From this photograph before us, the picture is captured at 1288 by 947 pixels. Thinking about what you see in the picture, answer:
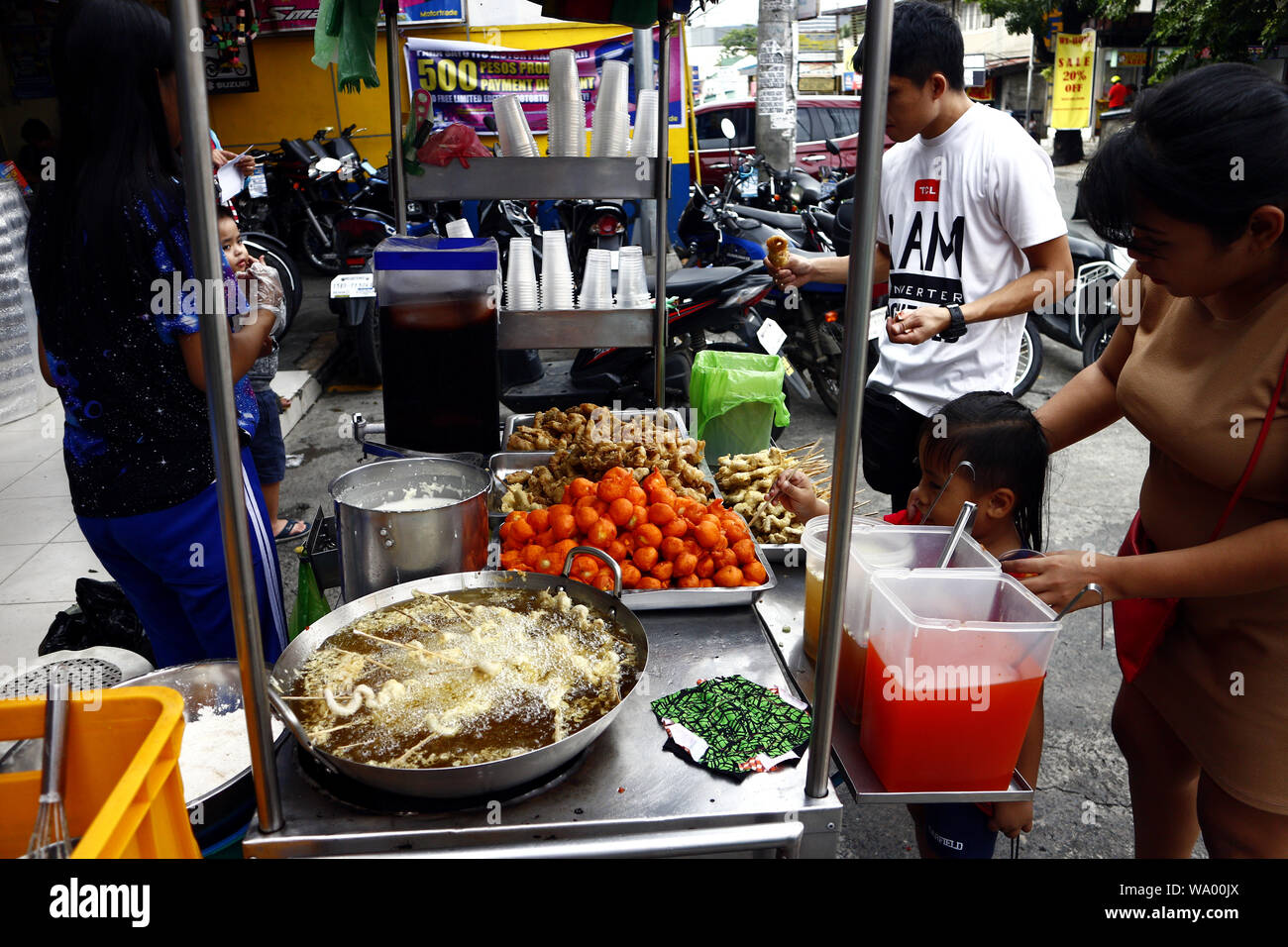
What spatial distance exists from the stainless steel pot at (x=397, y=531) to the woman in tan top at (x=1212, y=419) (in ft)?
3.96

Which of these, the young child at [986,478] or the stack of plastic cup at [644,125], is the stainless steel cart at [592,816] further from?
the stack of plastic cup at [644,125]

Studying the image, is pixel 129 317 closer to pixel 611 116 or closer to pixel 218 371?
pixel 218 371

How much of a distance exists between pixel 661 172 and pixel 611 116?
0.85ft

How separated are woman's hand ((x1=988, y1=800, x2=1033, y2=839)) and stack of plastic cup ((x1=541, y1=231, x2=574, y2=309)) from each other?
2287 mm

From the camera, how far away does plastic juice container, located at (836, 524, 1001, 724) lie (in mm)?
1599

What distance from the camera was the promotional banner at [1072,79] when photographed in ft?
49.4

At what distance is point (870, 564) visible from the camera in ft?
5.46

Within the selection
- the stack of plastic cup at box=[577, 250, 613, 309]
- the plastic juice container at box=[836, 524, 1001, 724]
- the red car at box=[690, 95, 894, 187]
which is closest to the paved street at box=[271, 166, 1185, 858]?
the plastic juice container at box=[836, 524, 1001, 724]

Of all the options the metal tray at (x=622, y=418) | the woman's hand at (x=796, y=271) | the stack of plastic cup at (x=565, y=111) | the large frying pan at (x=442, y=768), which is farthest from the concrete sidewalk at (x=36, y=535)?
the woman's hand at (x=796, y=271)

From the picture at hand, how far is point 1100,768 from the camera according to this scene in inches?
120

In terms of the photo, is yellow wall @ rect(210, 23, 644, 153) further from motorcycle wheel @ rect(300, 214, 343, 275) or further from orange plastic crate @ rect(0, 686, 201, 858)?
orange plastic crate @ rect(0, 686, 201, 858)

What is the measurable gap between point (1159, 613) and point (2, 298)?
6646 mm

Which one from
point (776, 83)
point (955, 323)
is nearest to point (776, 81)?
point (776, 83)

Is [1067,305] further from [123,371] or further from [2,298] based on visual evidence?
[2,298]
